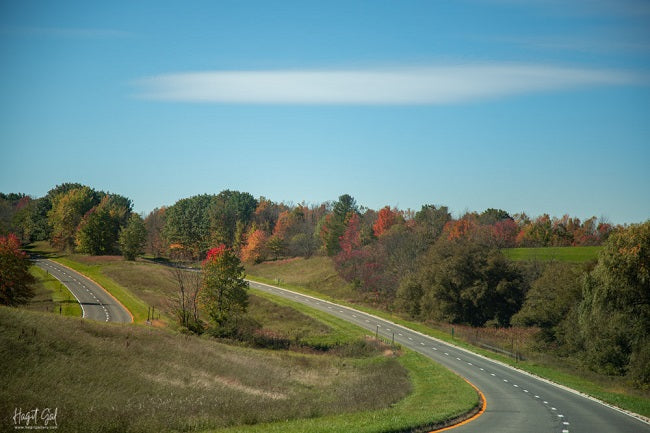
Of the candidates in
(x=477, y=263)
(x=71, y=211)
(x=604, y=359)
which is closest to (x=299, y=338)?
(x=477, y=263)

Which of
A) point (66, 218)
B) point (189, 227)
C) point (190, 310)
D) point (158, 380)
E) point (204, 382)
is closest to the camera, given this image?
point (158, 380)

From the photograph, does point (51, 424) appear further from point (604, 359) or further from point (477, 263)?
point (477, 263)

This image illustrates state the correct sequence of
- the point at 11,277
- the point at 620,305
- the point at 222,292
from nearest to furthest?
the point at 620,305, the point at 11,277, the point at 222,292

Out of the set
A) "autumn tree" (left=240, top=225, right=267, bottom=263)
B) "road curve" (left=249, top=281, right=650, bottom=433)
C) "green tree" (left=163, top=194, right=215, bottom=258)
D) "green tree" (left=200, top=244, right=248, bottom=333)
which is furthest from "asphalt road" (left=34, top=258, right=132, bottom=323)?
"autumn tree" (left=240, top=225, right=267, bottom=263)

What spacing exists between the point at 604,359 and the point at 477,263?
30357 mm

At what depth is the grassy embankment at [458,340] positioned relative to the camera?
98.0 feet

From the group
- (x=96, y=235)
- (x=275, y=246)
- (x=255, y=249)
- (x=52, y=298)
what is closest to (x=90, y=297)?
(x=52, y=298)

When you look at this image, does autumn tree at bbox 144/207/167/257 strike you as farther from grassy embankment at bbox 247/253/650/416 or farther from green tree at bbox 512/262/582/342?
green tree at bbox 512/262/582/342

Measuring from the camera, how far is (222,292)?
62125 millimetres

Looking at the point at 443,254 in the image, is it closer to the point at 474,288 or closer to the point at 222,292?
the point at 474,288

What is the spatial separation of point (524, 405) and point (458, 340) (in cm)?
3203

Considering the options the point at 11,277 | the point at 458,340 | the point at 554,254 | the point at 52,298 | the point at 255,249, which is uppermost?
the point at 554,254

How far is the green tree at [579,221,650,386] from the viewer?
143ft

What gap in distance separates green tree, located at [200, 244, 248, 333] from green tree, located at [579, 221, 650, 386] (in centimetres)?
3412
